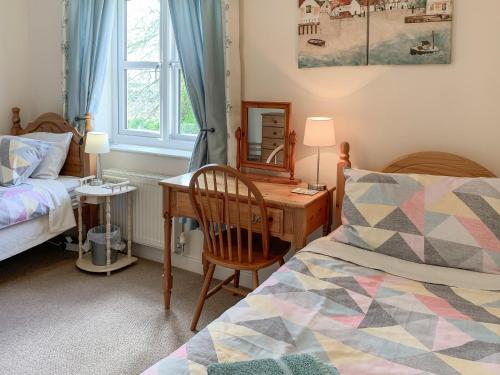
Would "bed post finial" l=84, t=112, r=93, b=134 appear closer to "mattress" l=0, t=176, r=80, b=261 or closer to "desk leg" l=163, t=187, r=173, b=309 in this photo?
"mattress" l=0, t=176, r=80, b=261

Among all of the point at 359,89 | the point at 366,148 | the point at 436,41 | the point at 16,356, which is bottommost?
the point at 16,356

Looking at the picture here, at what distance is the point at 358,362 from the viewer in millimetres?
1354

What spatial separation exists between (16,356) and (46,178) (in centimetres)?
149

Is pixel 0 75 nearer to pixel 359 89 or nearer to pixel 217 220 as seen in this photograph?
pixel 217 220

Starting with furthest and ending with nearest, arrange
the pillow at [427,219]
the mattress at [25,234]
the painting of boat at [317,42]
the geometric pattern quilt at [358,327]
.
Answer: the mattress at [25,234]
the painting of boat at [317,42]
the pillow at [427,219]
the geometric pattern quilt at [358,327]

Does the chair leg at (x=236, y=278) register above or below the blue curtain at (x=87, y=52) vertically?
below

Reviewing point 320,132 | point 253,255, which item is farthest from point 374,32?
point 253,255

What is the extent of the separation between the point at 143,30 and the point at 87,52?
0.43 metres

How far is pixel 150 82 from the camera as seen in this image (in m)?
3.67

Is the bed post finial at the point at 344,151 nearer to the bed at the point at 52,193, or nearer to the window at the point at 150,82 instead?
the window at the point at 150,82

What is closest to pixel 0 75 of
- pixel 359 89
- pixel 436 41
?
pixel 359 89

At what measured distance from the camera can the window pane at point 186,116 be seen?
354cm

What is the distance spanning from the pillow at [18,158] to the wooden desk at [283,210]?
1206 millimetres

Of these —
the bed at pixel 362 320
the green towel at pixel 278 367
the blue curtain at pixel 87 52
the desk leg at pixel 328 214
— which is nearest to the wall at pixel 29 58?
the blue curtain at pixel 87 52
